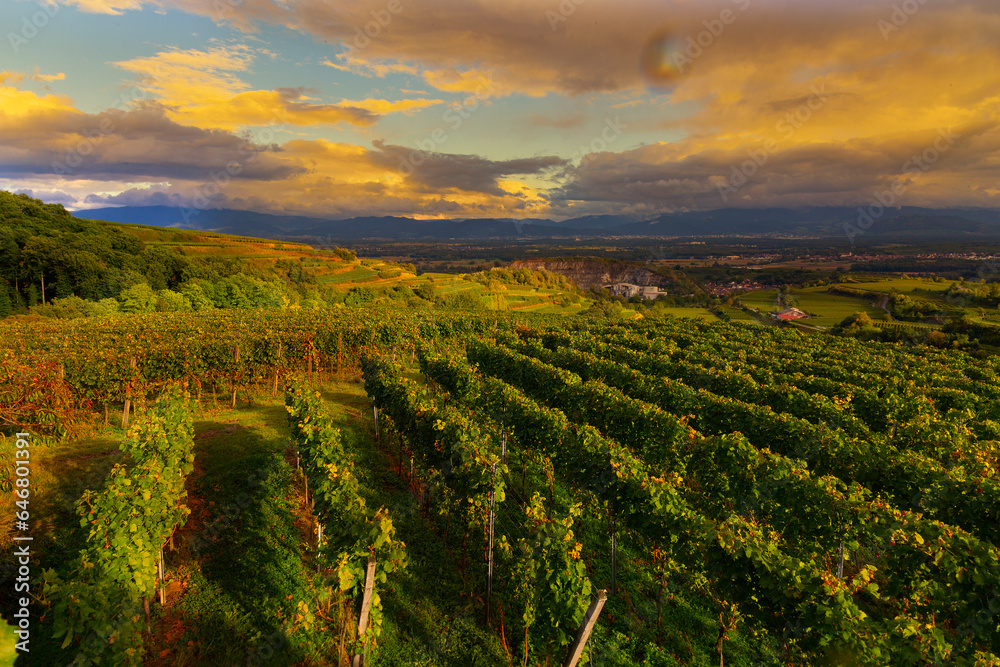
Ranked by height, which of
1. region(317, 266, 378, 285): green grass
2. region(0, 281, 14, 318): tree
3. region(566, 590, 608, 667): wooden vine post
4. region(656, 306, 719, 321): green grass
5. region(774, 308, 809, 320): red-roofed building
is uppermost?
region(317, 266, 378, 285): green grass

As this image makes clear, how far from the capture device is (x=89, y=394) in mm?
17016

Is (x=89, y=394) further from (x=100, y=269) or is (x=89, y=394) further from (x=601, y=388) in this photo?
(x=100, y=269)

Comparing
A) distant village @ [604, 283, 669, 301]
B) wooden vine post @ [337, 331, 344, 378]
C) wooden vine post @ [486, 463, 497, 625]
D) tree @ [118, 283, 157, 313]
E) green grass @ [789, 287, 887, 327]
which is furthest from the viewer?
distant village @ [604, 283, 669, 301]

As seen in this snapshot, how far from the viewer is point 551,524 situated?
8.22 metres

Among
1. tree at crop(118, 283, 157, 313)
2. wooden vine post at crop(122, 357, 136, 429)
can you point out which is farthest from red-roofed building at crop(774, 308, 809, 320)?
tree at crop(118, 283, 157, 313)

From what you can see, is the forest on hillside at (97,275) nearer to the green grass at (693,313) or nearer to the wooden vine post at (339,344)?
the wooden vine post at (339,344)

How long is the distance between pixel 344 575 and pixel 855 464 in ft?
45.6

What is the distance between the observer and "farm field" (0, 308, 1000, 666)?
7.50 m

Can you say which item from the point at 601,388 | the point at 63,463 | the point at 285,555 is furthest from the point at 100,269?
the point at 601,388

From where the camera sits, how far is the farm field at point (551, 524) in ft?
24.6

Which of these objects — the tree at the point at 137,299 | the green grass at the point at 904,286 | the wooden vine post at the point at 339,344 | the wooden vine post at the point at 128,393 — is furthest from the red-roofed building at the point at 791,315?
the tree at the point at 137,299

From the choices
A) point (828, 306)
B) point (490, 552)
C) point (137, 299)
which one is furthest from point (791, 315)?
point (137, 299)

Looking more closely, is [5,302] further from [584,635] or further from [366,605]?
[584,635]

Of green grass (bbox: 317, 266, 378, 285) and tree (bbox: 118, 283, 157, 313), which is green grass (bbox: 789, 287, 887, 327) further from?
tree (bbox: 118, 283, 157, 313)
